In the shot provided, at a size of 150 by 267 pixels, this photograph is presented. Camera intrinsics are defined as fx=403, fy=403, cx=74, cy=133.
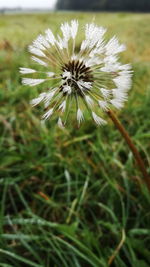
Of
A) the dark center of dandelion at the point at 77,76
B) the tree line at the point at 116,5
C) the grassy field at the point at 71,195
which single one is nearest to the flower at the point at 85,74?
the dark center of dandelion at the point at 77,76

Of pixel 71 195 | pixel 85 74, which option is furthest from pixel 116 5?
pixel 85 74

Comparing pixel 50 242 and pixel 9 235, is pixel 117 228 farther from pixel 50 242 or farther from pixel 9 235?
pixel 9 235

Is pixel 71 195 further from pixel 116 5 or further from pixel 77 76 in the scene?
pixel 116 5

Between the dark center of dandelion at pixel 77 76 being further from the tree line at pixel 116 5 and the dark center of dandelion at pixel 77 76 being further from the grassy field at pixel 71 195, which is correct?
the tree line at pixel 116 5

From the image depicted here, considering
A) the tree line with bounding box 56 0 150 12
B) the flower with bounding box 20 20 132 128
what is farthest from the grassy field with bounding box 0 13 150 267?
the tree line with bounding box 56 0 150 12

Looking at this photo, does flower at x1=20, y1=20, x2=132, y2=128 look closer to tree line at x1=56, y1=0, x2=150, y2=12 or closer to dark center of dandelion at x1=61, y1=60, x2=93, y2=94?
dark center of dandelion at x1=61, y1=60, x2=93, y2=94
